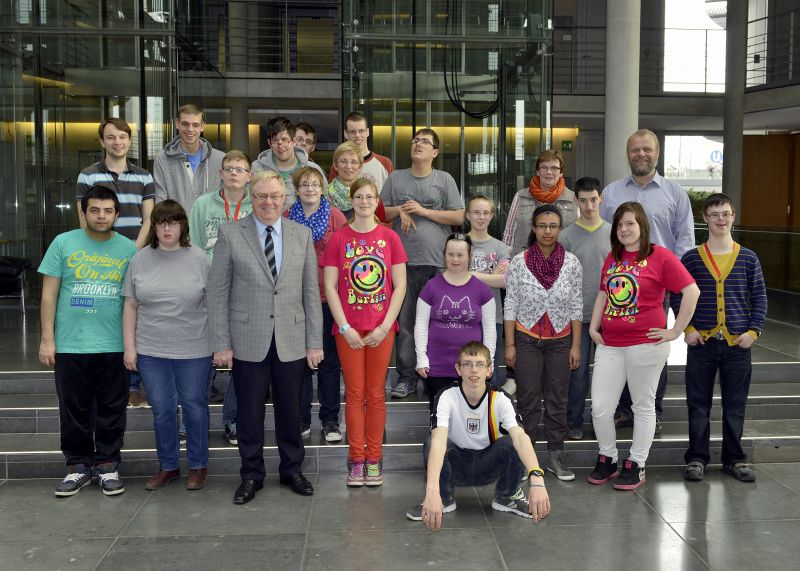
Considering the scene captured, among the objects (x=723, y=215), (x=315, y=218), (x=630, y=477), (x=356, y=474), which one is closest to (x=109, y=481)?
(x=356, y=474)

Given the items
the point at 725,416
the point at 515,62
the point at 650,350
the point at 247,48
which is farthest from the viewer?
the point at 247,48

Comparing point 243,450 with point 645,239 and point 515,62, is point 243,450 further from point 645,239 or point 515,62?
point 515,62

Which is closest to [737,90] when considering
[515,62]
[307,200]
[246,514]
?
[515,62]

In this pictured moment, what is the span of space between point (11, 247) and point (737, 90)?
13.2 meters

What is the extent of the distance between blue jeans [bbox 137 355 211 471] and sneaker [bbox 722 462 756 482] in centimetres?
305

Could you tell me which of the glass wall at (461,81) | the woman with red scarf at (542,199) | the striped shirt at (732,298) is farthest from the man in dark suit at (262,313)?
the glass wall at (461,81)

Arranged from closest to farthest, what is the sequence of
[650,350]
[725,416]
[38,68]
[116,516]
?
[116,516] < [650,350] < [725,416] < [38,68]

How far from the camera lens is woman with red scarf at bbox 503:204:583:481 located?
4.56 m

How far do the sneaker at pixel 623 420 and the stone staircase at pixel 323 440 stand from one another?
62 millimetres

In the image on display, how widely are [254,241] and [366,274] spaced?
627 mm

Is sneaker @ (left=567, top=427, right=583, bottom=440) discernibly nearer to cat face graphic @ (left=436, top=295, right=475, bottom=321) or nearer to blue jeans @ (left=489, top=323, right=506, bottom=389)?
blue jeans @ (left=489, top=323, right=506, bottom=389)

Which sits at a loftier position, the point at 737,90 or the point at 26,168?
the point at 737,90

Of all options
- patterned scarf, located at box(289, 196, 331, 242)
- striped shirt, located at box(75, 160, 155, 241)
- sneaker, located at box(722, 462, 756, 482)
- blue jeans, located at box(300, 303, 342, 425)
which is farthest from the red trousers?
sneaker, located at box(722, 462, 756, 482)

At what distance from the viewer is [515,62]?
816cm
